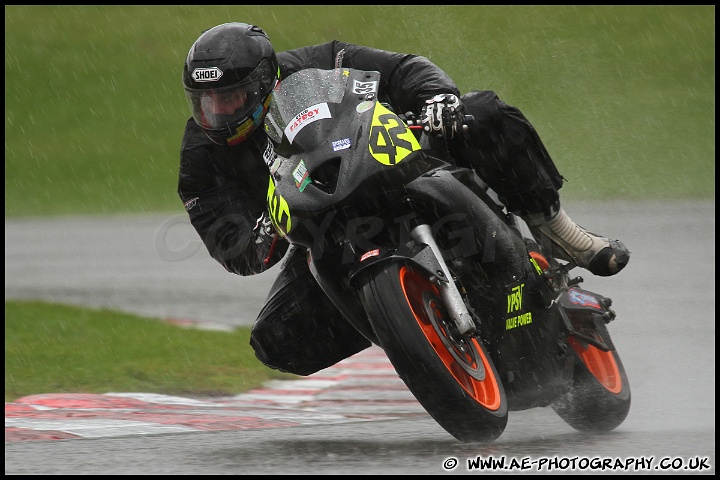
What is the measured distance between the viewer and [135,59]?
29.5 metres

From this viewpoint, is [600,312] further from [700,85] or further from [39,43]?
[39,43]

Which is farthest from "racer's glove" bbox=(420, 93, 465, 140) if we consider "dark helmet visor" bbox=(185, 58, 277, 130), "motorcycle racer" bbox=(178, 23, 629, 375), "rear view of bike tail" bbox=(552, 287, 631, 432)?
"rear view of bike tail" bbox=(552, 287, 631, 432)

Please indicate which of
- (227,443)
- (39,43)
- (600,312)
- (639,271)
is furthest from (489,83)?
(39,43)

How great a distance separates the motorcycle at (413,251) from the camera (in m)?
4.02

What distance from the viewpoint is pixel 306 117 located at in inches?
167

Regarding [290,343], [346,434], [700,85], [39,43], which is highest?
[290,343]

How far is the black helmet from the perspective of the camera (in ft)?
14.7

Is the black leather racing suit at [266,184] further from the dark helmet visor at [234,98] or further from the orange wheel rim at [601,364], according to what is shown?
the orange wheel rim at [601,364]

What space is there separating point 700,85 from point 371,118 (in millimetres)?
21645

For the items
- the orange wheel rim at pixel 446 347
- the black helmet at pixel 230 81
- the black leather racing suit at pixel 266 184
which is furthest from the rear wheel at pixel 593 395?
the black helmet at pixel 230 81

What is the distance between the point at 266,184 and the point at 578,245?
4.60ft

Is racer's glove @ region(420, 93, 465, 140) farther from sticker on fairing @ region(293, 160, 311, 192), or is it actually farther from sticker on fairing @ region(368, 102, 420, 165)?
sticker on fairing @ region(293, 160, 311, 192)

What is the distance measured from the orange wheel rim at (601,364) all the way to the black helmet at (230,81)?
1.74 m

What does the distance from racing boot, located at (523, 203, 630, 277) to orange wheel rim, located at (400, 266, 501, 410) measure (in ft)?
3.54
